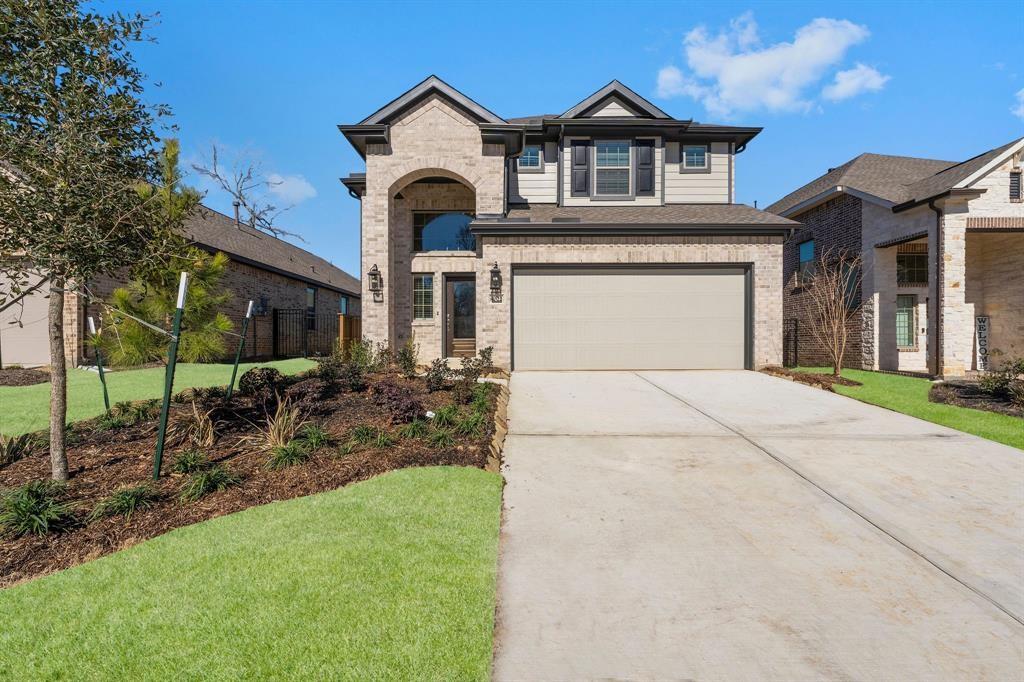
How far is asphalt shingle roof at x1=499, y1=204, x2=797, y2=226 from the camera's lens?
12.4 m

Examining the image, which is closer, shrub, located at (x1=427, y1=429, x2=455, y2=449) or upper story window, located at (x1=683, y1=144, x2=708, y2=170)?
shrub, located at (x1=427, y1=429, x2=455, y2=449)

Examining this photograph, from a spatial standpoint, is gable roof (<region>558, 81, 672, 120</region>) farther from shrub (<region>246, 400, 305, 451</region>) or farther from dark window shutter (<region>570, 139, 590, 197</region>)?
shrub (<region>246, 400, 305, 451</region>)

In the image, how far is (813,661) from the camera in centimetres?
221

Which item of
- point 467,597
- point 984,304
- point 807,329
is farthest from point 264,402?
point 984,304

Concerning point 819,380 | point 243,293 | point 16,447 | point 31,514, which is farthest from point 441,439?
point 243,293

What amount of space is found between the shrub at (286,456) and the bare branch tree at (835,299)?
531 inches

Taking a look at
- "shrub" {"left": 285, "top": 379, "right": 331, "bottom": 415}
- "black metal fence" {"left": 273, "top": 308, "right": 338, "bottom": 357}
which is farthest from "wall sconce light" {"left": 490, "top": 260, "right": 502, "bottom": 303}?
"black metal fence" {"left": 273, "top": 308, "right": 338, "bottom": 357}

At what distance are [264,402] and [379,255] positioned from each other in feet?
23.2

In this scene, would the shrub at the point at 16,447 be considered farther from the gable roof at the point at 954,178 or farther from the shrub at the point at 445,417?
the gable roof at the point at 954,178

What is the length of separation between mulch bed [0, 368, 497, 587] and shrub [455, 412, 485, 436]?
4.7 inches

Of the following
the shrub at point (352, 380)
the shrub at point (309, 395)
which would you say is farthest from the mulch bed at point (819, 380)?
the shrub at point (309, 395)

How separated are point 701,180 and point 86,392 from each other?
1701cm

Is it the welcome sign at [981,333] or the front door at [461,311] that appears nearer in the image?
the welcome sign at [981,333]

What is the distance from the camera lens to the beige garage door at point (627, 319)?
12453 mm
